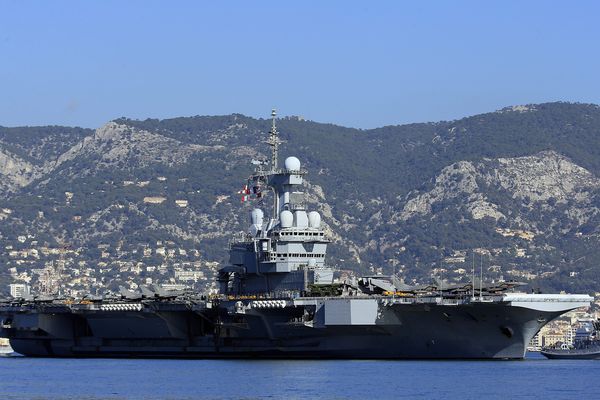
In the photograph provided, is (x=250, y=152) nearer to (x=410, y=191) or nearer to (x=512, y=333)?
(x=410, y=191)

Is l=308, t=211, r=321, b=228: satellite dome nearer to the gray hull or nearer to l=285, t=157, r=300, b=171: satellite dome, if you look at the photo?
l=285, t=157, r=300, b=171: satellite dome

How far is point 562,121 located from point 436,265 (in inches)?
1424

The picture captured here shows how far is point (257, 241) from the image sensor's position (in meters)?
55.1

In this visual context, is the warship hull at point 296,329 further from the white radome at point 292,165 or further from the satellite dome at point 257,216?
the white radome at point 292,165

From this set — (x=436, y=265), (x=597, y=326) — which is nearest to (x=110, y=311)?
(x=597, y=326)

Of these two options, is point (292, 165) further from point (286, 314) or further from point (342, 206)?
point (342, 206)

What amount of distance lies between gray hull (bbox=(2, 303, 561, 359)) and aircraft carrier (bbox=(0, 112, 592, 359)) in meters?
0.05

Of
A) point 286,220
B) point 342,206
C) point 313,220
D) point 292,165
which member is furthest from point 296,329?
point 342,206

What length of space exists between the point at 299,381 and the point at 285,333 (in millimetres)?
9220

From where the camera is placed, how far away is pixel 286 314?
51.6 meters

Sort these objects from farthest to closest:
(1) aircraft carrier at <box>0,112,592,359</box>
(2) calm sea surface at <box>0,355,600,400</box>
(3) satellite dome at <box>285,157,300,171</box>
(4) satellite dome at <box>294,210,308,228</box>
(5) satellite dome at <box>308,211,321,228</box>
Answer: (3) satellite dome at <box>285,157,300,171</box>
(5) satellite dome at <box>308,211,321,228</box>
(4) satellite dome at <box>294,210,308,228</box>
(1) aircraft carrier at <box>0,112,592,359</box>
(2) calm sea surface at <box>0,355,600,400</box>

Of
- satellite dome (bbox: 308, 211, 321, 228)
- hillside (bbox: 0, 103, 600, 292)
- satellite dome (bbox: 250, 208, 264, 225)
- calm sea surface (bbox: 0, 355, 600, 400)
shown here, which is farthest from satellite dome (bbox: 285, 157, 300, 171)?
hillside (bbox: 0, 103, 600, 292)

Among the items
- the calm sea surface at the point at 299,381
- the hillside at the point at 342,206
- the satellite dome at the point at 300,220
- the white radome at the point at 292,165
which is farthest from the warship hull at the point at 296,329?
the hillside at the point at 342,206

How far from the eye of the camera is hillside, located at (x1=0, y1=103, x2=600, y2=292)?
169 metres
